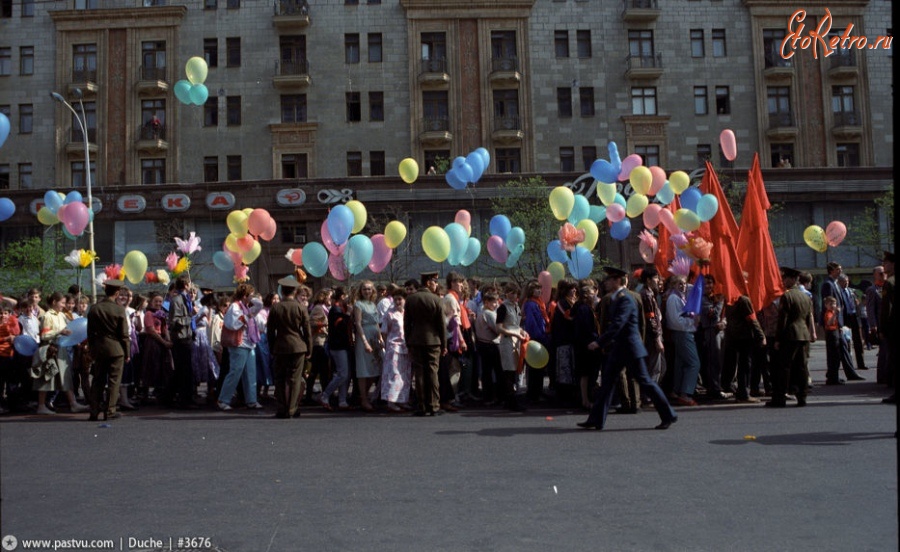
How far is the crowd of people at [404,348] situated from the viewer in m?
10.7

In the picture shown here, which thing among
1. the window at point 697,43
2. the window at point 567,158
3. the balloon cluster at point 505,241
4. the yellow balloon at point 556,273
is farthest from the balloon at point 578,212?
the window at point 697,43

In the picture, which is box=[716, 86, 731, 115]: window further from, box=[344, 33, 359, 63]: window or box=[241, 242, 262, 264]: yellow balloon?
box=[241, 242, 262, 264]: yellow balloon

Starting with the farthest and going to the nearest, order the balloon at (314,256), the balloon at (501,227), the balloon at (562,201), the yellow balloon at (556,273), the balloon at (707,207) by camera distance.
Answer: the balloon at (501,227) < the yellow balloon at (556,273) < the balloon at (562,201) < the balloon at (314,256) < the balloon at (707,207)

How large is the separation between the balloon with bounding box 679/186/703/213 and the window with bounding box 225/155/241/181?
90.7ft

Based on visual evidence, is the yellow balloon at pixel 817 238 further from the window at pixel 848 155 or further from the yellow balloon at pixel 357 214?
the window at pixel 848 155

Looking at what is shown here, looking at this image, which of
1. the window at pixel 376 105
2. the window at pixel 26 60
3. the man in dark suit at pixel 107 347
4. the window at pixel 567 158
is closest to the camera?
the man in dark suit at pixel 107 347

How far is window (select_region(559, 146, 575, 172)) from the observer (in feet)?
128

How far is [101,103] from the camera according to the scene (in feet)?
129

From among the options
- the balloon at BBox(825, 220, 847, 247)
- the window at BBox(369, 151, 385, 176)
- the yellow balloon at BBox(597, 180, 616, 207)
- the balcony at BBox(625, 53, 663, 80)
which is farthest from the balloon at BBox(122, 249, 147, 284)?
the balcony at BBox(625, 53, 663, 80)

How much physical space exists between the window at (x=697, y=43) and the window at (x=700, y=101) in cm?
172

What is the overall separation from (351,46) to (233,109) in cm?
653

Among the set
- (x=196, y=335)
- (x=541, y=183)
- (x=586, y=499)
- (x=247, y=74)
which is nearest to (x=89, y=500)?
(x=586, y=499)

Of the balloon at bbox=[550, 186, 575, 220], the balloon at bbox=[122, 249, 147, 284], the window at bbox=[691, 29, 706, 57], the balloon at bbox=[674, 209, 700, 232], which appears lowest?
the balloon at bbox=[122, 249, 147, 284]

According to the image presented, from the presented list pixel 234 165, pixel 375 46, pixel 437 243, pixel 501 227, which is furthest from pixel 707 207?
pixel 234 165
